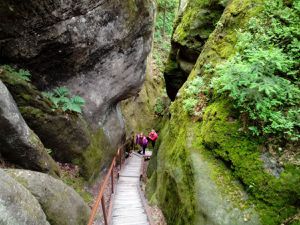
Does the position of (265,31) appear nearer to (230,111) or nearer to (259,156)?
(230,111)

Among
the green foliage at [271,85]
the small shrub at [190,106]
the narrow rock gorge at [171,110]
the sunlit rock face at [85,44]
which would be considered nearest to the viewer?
the narrow rock gorge at [171,110]

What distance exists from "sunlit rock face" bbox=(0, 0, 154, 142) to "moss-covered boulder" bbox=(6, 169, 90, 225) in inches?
211

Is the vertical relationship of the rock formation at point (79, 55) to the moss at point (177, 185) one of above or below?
above

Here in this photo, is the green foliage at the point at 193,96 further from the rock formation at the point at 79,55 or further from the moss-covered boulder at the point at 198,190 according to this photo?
the rock formation at the point at 79,55

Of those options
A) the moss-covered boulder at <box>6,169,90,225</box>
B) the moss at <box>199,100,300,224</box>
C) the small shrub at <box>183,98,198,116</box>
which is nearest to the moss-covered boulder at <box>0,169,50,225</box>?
the moss-covered boulder at <box>6,169,90,225</box>

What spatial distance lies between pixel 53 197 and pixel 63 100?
210 inches

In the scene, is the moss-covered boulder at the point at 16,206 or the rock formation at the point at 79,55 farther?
the rock formation at the point at 79,55

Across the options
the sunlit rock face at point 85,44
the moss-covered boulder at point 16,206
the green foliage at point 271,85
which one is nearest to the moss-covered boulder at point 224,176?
the green foliage at point 271,85

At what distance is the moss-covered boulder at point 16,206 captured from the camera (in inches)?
157

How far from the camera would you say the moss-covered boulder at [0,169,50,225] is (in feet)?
13.1

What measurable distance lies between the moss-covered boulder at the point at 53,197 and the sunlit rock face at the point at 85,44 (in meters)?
5.35

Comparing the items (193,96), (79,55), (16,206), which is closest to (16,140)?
(16,206)

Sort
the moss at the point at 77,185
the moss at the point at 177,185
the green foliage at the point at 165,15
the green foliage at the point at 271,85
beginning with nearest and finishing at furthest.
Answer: the green foliage at the point at 271,85 < the moss at the point at 177,185 < the moss at the point at 77,185 < the green foliage at the point at 165,15

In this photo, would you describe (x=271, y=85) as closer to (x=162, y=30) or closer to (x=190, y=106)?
(x=190, y=106)
